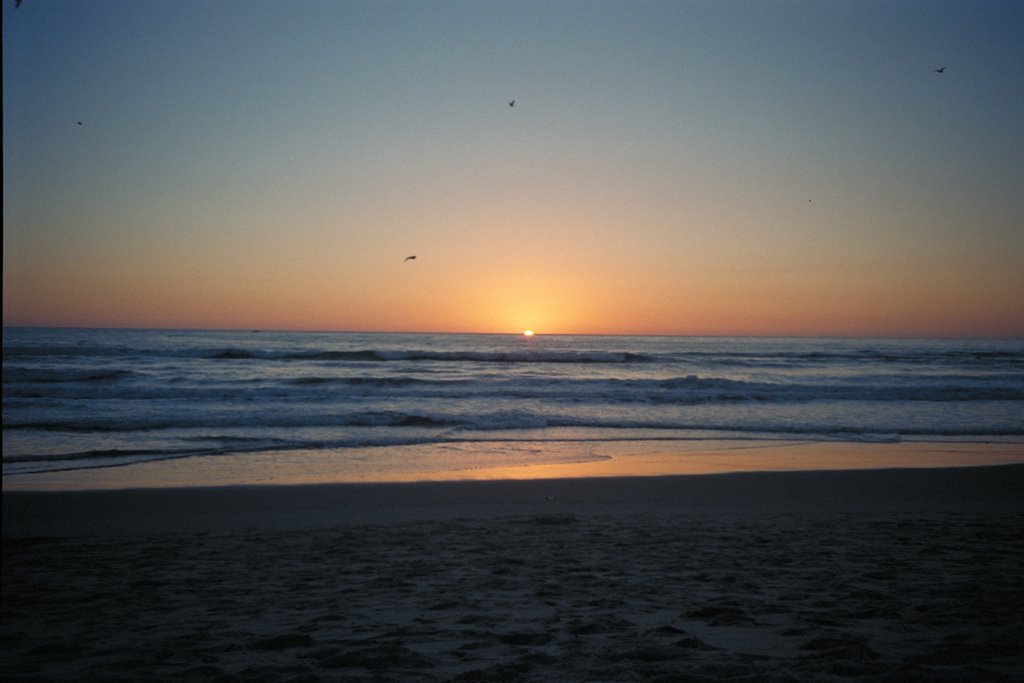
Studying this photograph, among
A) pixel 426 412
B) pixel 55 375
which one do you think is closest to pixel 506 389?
pixel 426 412

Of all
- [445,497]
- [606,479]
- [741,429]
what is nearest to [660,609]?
[445,497]

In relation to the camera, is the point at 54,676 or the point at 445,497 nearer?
the point at 54,676

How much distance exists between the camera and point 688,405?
2220 centimetres

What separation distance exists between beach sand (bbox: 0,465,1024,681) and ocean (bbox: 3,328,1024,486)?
3460 mm

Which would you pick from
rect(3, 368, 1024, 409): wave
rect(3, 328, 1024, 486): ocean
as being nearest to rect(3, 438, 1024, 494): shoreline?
rect(3, 328, 1024, 486): ocean

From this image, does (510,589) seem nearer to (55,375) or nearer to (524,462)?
(524,462)

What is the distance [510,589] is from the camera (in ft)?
15.7

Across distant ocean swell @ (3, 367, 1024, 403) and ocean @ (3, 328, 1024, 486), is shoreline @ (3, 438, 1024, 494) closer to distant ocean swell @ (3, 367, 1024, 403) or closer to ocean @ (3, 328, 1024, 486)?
ocean @ (3, 328, 1024, 486)

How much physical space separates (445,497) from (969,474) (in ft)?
25.0

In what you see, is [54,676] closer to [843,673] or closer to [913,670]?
[843,673]

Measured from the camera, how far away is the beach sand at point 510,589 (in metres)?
3.60

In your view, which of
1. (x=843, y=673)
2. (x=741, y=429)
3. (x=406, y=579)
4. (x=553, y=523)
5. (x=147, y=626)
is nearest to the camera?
(x=843, y=673)

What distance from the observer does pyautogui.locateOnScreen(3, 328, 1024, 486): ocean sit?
1255 centimetres

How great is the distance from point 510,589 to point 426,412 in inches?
581
